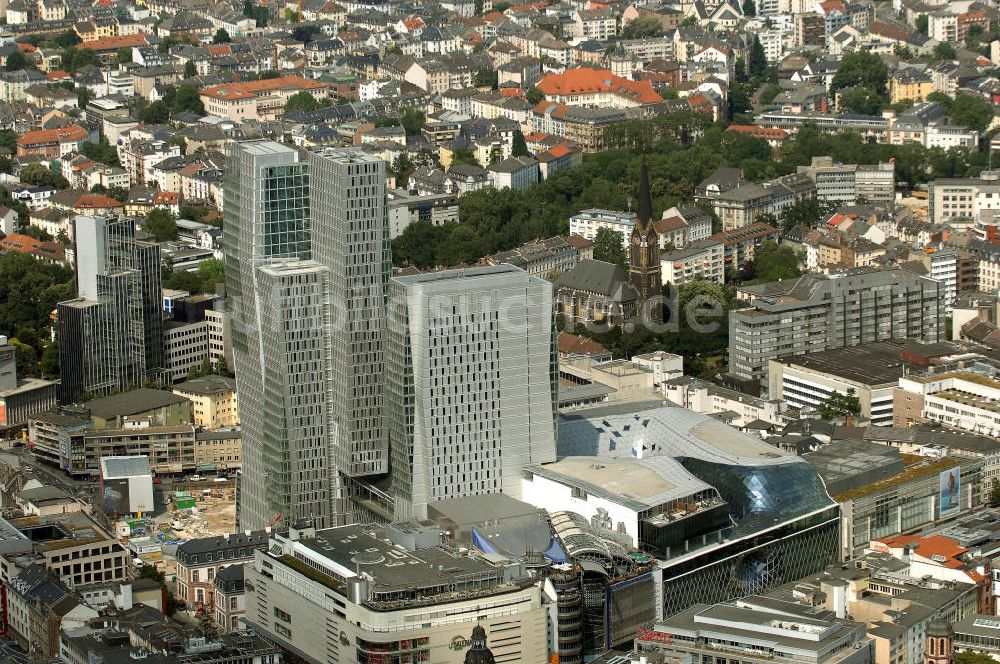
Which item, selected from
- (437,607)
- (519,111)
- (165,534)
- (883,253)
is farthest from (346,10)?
(437,607)

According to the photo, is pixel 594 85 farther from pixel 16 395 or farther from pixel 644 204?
pixel 16 395

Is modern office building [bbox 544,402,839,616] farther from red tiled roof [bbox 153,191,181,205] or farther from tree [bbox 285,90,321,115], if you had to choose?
tree [bbox 285,90,321,115]

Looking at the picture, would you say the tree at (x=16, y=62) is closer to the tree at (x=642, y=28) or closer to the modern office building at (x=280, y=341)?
the tree at (x=642, y=28)

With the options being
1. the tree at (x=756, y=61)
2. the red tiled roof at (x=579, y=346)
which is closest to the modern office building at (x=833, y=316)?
the red tiled roof at (x=579, y=346)

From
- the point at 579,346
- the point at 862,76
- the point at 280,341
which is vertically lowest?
the point at 579,346

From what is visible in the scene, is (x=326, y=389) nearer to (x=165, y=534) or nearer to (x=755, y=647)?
(x=165, y=534)

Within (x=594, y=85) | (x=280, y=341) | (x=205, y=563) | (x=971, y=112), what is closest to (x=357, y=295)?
(x=280, y=341)
